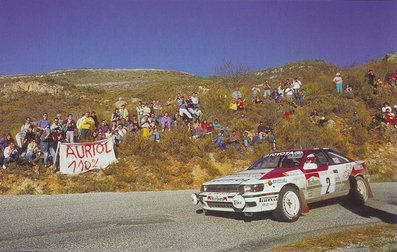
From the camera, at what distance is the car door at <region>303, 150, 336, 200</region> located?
25.7ft

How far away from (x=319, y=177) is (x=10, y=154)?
1160 cm

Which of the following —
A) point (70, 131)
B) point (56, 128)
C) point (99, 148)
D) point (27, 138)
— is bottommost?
point (99, 148)

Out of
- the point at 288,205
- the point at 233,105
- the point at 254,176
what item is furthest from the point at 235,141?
the point at 288,205

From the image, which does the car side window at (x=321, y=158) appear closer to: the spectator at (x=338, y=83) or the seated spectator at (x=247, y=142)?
the seated spectator at (x=247, y=142)

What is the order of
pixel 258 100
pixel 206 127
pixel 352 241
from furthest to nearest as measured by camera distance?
pixel 258 100 < pixel 206 127 < pixel 352 241

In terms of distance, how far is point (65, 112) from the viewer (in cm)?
3153

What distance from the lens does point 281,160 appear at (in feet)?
27.6

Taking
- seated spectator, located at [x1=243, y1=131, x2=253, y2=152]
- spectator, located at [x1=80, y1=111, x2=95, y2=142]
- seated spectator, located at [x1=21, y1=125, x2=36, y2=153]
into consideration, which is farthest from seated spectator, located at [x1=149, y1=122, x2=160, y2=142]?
seated spectator, located at [x1=21, y1=125, x2=36, y2=153]

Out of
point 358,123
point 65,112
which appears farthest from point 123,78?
point 358,123

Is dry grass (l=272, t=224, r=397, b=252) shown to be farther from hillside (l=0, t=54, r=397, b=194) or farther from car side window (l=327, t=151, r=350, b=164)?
hillside (l=0, t=54, r=397, b=194)

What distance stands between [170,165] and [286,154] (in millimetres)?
8318

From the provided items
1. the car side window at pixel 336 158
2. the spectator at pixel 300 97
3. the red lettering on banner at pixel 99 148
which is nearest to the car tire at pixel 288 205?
the car side window at pixel 336 158

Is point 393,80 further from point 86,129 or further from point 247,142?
point 86,129

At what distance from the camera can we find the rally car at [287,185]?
22.8ft
